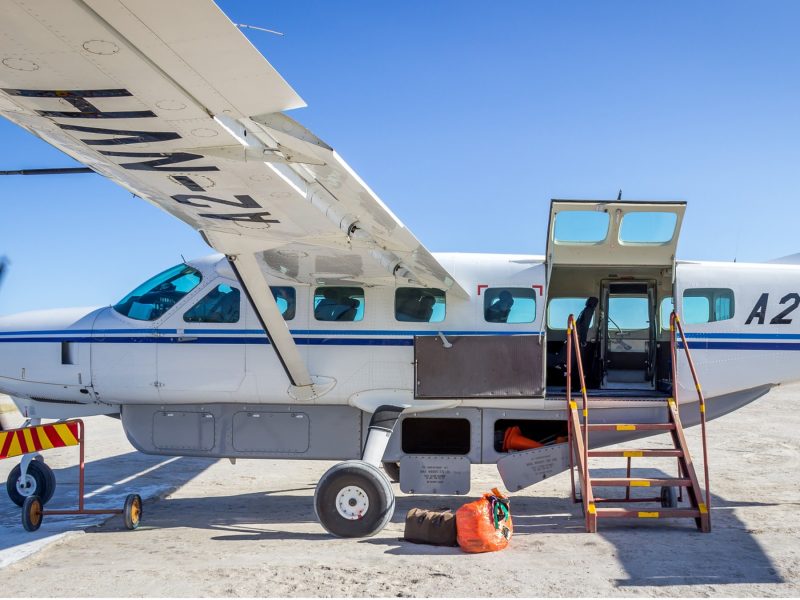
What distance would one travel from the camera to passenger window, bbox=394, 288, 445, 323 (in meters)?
9.92

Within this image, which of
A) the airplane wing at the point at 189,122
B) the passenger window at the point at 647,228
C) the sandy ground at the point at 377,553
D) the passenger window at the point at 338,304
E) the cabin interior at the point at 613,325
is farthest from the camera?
the cabin interior at the point at 613,325

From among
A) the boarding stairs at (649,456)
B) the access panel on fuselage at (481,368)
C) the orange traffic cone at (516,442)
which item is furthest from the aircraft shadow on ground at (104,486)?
the boarding stairs at (649,456)

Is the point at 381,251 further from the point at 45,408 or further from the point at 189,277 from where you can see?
the point at 45,408

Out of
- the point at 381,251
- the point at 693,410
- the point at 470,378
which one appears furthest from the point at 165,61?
the point at 693,410

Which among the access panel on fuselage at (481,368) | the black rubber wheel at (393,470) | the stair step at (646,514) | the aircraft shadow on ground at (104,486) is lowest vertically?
the aircraft shadow on ground at (104,486)

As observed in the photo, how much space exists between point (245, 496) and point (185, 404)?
2.07 meters

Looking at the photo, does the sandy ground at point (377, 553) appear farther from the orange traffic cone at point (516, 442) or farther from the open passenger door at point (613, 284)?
the open passenger door at point (613, 284)

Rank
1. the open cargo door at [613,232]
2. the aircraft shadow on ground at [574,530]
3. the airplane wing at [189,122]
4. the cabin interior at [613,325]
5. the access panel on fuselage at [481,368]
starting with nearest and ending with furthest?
the airplane wing at [189,122] < the aircraft shadow on ground at [574,530] < the open cargo door at [613,232] < the access panel on fuselage at [481,368] < the cabin interior at [613,325]

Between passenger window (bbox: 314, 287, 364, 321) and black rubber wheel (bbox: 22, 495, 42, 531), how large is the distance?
3.78m

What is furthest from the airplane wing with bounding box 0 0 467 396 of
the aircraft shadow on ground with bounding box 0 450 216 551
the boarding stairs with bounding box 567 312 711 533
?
the aircraft shadow on ground with bounding box 0 450 216 551

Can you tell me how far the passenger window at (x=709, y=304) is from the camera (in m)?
9.87

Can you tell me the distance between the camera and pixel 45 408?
34.1 feet

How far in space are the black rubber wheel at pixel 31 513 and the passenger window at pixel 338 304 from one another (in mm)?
3779

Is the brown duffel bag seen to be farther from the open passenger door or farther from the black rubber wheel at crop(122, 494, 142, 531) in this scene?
the open passenger door
